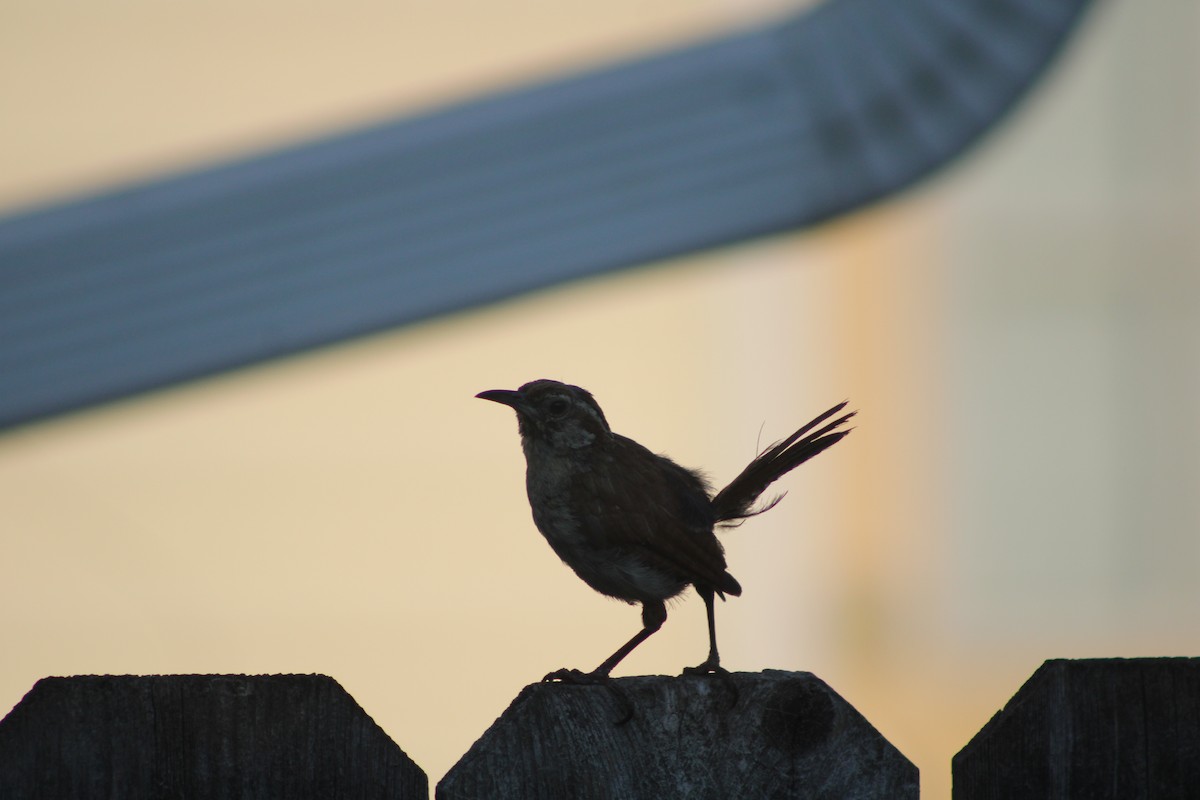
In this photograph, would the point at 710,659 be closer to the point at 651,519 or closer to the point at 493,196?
the point at 651,519

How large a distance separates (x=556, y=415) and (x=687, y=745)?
1.11 meters

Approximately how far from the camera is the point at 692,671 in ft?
8.42

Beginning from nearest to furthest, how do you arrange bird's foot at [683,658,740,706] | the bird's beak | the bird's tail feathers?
bird's foot at [683,658,740,706] → the bird's beak → the bird's tail feathers

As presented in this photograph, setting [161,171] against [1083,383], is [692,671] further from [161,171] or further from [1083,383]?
[1083,383]

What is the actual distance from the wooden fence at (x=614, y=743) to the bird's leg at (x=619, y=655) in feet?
0.49

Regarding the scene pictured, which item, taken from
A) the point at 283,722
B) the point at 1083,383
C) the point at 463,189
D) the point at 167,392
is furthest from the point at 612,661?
the point at 1083,383

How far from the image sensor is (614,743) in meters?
2.33

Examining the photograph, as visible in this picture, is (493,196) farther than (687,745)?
Yes

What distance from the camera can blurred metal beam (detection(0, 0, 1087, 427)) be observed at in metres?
4.74

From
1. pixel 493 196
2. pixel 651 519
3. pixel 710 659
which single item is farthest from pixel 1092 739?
pixel 493 196

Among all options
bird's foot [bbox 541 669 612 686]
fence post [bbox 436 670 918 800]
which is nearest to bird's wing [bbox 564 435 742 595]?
bird's foot [bbox 541 669 612 686]

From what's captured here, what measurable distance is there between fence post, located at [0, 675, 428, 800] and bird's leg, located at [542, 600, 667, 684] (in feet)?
1.42

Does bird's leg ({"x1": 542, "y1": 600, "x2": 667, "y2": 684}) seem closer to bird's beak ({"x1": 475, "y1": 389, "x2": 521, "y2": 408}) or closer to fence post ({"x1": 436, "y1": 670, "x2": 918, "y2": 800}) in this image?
fence post ({"x1": 436, "y1": 670, "x2": 918, "y2": 800})

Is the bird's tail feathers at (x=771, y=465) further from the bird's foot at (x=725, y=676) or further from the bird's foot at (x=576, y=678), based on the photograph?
the bird's foot at (x=725, y=676)
